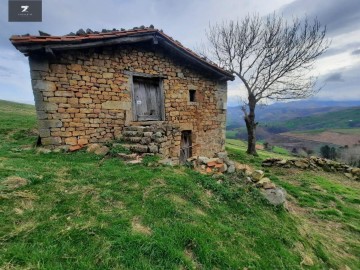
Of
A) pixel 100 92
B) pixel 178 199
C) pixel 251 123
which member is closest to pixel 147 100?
pixel 100 92

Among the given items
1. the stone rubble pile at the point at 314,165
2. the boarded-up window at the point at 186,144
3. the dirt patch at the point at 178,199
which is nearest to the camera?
the dirt patch at the point at 178,199

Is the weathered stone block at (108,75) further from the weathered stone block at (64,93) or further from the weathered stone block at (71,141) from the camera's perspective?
the weathered stone block at (71,141)

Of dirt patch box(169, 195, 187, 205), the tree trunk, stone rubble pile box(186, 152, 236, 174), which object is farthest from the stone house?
the tree trunk

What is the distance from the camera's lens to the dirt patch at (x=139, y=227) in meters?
3.11

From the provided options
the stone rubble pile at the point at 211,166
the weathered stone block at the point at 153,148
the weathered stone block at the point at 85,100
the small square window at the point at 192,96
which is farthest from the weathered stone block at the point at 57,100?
the small square window at the point at 192,96

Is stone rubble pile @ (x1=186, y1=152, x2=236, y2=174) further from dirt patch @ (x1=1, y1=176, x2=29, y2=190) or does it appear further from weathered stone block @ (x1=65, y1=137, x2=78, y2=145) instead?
dirt patch @ (x1=1, y1=176, x2=29, y2=190)

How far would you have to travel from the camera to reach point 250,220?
411 cm

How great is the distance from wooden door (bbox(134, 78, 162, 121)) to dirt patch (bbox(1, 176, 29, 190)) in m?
4.80

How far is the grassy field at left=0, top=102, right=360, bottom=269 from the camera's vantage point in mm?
2668

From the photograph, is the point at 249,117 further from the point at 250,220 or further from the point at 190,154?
the point at 250,220

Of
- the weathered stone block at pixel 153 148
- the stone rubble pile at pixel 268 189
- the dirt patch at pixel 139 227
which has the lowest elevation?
the stone rubble pile at pixel 268 189

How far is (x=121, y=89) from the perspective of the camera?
7.79 metres

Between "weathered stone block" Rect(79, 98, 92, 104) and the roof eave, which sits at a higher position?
the roof eave

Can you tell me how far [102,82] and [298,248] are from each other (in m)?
6.85
